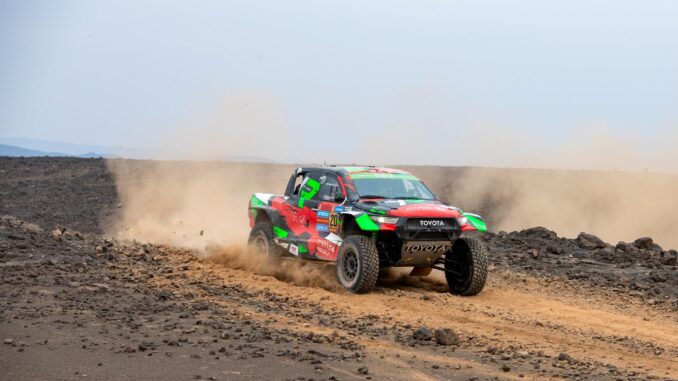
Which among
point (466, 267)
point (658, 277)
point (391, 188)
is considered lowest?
point (466, 267)

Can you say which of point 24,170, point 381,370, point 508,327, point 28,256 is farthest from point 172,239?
point 24,170

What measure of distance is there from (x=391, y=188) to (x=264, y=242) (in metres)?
2.72

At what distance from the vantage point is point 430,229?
12844mm

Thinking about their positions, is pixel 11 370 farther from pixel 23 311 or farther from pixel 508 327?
pixel 508 327

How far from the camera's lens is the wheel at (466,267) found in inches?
521

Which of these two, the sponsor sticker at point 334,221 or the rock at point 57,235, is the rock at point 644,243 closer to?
the sponsor sticker at point 334,221

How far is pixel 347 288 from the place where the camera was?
1309cm

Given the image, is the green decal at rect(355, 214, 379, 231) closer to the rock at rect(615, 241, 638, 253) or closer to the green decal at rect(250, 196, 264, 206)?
the green decal at rect(250, 196, 264, 206)

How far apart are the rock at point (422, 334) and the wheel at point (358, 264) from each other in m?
3.04

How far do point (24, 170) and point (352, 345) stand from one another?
39782 millimetres

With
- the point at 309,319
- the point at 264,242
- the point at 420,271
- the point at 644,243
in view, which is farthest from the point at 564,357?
the point at 644,243

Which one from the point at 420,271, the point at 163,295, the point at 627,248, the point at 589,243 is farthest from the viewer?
the point at 589,243

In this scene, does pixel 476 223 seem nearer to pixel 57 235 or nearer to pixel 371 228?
pixel 371 228

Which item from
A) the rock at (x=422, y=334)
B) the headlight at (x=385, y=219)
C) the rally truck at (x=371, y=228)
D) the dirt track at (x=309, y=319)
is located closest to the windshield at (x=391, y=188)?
the rally truck at (x=371, y=228)
